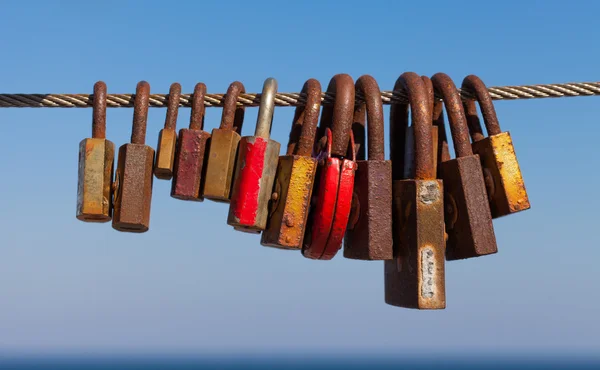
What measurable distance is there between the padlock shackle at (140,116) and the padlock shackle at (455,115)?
1.20m

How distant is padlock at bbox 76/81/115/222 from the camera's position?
266cm

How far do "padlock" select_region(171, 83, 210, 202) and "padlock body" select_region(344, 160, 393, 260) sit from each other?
0.60m

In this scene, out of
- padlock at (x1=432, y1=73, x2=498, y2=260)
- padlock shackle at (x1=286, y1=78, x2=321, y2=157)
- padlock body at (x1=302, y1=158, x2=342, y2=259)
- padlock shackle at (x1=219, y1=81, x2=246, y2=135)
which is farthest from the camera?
padlock shackle at (x1=219, y1=81, x2=246, y2=135)

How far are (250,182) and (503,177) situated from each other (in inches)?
38.8

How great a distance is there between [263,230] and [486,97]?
1103 millimetres

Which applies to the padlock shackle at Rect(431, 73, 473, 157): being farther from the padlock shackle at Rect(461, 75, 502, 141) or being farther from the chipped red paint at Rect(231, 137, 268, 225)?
the chipped red paint at Rect(231, 137, 268, 225)

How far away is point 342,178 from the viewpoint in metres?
2.50

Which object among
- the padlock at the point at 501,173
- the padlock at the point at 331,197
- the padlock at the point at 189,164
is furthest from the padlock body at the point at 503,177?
the padlock at the point at 189,164

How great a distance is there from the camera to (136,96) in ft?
9.38

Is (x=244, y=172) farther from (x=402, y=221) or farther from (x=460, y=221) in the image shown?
(x=460, y=221)

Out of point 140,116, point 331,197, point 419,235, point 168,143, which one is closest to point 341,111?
point 331,197

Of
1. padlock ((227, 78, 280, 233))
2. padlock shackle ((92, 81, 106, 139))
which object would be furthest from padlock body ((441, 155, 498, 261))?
padlock shackle ((92, 81, 106, 139))

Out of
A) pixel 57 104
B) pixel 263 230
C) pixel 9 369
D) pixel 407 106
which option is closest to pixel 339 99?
pixel 407 106

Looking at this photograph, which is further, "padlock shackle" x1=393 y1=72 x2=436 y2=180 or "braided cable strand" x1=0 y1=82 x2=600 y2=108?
"braided cable strand" x1=0 y1=82 x2=600 y2=108
